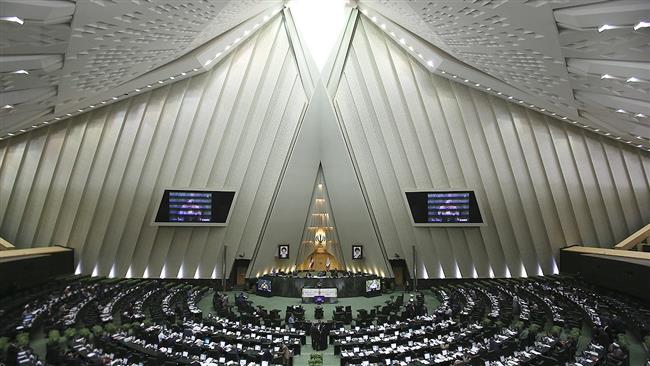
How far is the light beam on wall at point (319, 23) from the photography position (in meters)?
21.7

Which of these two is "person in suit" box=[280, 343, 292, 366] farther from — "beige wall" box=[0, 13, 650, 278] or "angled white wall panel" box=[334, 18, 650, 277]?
"angled white wall panel" box=[334, 18, 650, 277]

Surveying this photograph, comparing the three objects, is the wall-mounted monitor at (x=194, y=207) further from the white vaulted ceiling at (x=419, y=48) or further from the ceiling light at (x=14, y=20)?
the ceiling light at (x=14, y=20)

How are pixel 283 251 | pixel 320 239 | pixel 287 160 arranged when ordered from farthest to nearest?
pixel 320 239
pixel 283 251
pixel 287 160

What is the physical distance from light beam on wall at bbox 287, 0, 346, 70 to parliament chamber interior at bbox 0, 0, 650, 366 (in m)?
0.15

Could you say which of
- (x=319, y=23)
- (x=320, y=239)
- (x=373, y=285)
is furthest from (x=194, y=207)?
(x=319, y=23)

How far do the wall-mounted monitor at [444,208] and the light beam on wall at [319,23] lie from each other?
916 cm

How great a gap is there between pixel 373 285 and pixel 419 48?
13.5 metres

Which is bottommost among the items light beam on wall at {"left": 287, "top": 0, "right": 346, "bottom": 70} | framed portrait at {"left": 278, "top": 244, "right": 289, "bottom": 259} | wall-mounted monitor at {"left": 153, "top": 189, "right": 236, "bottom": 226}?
framed portrait at {"left": 278, "top": 244, "right": 289, "bottom": 259}

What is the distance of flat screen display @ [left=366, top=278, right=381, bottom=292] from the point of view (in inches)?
1000

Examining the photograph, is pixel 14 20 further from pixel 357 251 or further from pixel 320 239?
pixel 320 239

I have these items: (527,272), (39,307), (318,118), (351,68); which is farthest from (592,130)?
(39,307)

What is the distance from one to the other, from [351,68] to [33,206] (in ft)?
58.5

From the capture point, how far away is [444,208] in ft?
79.4

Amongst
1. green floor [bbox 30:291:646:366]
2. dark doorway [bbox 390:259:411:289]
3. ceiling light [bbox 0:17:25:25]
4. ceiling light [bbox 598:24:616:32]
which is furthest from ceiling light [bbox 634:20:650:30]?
dark doorway [bbox 390:259:411:289]
